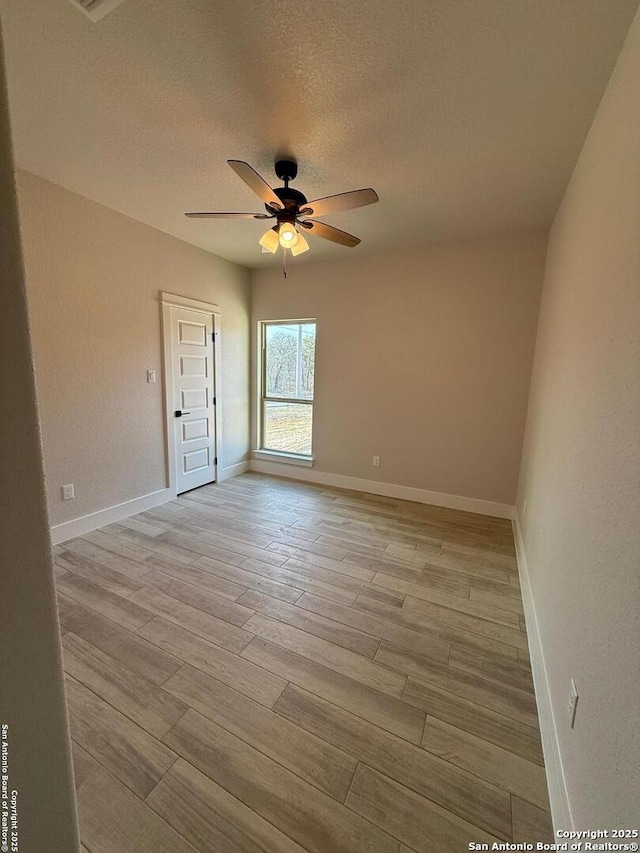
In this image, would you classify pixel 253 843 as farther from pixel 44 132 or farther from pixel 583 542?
pixel 44 132

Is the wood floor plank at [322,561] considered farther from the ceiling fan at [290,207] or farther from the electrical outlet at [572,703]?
the ceiling fan at [290,207]

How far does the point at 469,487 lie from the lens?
3.53 meters

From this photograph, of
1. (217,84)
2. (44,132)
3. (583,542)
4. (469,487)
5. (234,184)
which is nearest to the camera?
(583,542)

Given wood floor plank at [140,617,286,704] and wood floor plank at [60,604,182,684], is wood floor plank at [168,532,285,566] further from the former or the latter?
wood floor plank at [60,604,182,684]

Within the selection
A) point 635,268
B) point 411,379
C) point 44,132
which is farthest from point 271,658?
point 44,132

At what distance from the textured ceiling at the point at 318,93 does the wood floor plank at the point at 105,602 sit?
272 cm

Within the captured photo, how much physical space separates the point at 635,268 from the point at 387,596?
6.68 ft

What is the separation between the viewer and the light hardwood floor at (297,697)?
42.8 inches

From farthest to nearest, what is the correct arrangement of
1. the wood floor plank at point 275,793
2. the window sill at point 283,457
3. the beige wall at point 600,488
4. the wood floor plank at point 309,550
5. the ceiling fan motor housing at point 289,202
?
the window sill at point 283,457 → the wood floor plank at point 309,550 → the ceiling fan motor housing at point 289,202 → the wood floor plank at point 275,793 → the beige wall at point 600,488

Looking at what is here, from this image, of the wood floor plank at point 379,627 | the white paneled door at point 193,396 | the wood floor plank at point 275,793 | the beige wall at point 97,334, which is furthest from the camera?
the white paneled door at point 193,396

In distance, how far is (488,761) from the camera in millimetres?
1263

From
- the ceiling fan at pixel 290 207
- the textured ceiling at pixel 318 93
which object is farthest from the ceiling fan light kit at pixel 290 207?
the textured ceiling at pixel 318 93

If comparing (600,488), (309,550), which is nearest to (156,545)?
(309,550)
